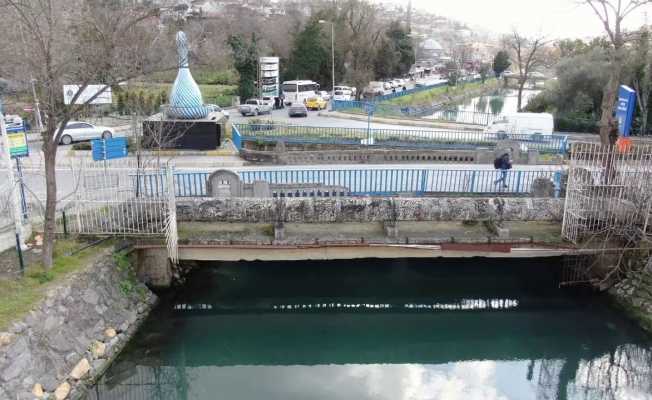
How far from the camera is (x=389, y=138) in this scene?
1118 inches

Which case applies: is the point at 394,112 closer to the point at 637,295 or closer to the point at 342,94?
the point at 342,94

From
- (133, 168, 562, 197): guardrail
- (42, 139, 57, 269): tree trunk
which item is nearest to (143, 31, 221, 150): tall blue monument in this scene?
(133, 168, 562, 197): guardrail

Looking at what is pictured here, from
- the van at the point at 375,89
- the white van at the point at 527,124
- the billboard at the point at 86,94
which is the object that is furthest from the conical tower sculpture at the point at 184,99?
the van at the point at 375,89

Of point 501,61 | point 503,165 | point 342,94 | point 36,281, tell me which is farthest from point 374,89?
point 36,281

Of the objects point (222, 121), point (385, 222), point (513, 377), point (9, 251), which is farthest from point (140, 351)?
point (222, 121)

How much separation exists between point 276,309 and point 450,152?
1417cm

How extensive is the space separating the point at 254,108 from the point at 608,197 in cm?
2927

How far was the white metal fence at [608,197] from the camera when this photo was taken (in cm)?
1322

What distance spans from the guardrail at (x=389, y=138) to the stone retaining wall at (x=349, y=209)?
1271 centimetres

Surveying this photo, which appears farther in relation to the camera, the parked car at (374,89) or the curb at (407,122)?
the parked car at (374,89)

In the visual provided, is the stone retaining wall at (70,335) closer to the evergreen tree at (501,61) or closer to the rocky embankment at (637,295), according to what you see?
the rocky embankment at (637,295)

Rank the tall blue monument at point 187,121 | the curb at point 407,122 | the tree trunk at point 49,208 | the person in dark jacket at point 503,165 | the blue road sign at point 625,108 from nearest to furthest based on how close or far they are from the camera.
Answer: the tree trunk at point 49,208 < the blue road sign at point 625,108 < the person in dark jacket at point 503,165 < the tall blue monument at point 187,121 < the curb at point 407,122

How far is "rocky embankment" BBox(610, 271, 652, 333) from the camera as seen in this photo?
12883 millimetres

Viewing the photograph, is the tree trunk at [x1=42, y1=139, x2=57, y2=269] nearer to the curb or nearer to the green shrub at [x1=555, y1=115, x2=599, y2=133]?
the curb
